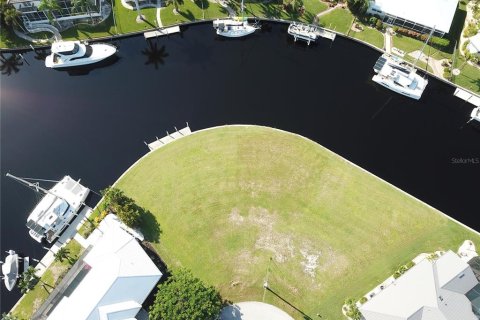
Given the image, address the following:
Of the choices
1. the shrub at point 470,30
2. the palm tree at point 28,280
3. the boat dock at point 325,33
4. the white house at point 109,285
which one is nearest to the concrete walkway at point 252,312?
the white house at point 109,285

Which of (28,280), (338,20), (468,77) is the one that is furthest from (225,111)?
(468,77)

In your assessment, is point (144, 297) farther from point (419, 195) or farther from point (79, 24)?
point (79, 24)

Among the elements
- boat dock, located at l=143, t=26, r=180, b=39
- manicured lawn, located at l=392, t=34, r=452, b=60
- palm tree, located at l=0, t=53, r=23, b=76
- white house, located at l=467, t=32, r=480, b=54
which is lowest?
palm tree, located at l=0, t=53, r=23, b=76

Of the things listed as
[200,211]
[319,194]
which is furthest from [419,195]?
[200,211]

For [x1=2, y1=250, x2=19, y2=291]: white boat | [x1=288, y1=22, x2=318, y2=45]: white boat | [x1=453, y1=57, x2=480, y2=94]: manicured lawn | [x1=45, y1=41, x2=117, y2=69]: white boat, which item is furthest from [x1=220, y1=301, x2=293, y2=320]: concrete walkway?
[x1=453, y1=57, x2=480, y2=94]: manicured lawn

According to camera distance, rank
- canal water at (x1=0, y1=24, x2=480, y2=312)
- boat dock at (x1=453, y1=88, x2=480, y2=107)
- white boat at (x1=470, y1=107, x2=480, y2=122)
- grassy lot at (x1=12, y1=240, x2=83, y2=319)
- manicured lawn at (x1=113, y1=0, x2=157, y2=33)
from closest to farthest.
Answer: grassy lot at (x1=12, y1=240, x2=83, y2=319) < canal water at (x1=0, y1=24, x2=480, y2=312) < white boat at (x1=470, y1=107, x2=480, y2=122) < boat dock at (x1=453, y1=88, x2=480, y2=107) < manicured lawn at (x1=113, y1=0, x2=157, y2=33)

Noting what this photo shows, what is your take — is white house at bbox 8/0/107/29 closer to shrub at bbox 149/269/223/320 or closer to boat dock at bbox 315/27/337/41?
boat dock at bbox 315/27/337/41
